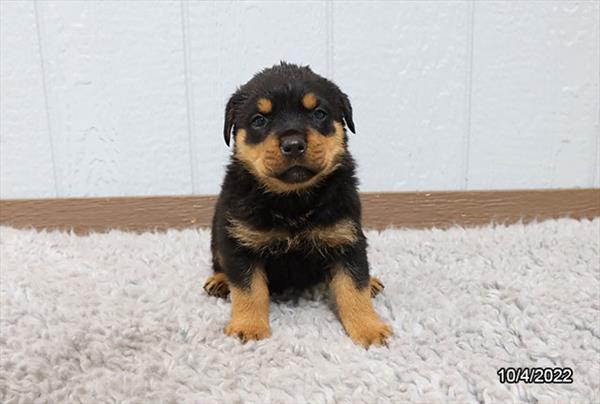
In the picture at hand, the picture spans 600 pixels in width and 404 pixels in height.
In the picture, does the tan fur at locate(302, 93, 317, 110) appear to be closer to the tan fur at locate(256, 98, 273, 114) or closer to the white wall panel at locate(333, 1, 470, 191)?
the tan fur at locate(256, 98, 273, 114)

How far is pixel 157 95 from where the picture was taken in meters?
2.26

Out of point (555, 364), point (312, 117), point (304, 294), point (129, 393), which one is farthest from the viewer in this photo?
point (304, 294)

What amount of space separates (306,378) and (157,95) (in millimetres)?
1513

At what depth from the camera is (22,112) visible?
7.46ft

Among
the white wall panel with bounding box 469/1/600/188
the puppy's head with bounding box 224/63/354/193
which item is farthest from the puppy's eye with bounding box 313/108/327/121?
the white wall panel with bounding box 469/1/600/188

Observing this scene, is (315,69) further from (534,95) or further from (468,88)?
(534,95)

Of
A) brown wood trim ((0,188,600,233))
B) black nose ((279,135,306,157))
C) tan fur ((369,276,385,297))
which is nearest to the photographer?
black nose ((279,135,306,157))

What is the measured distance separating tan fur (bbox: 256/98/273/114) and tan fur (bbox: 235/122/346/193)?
8 cm

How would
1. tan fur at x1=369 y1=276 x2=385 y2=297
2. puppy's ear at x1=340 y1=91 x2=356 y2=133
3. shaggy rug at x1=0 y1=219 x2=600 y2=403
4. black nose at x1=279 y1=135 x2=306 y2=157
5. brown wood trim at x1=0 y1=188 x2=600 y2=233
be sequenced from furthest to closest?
1. brown wood trim at x1=0 y1=188 x2=600 y2=233
2. tan fur at x1=369 y1=276 x2=385 y2=297
3. puppy's ear at x1=340 y1=91 x2=356 y2=133
4. black nose at x1=279 y1=135 x2=306 y2=157
5. shaggy rug at x1=0 y1=219 x2=600 y2=403

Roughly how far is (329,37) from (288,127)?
1049mm

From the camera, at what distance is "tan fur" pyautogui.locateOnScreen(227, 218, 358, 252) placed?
55.1 inches

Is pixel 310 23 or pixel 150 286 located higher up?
pixel 310 23

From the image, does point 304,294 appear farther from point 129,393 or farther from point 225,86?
point 225,86

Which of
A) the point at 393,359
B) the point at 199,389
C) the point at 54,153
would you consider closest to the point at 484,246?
the point at 393,359
